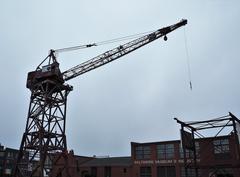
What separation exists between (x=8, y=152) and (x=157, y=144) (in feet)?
178

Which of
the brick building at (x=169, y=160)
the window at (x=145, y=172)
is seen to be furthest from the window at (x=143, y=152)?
the window at (x=145, y=172)

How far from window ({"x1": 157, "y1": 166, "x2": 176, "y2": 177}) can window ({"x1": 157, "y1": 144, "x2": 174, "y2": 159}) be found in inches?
58.9

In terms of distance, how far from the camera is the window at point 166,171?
4018 centimetres

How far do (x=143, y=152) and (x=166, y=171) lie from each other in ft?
15.0

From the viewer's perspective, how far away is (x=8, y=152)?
81750 mm

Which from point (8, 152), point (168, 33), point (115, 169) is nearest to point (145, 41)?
point (168, 33)

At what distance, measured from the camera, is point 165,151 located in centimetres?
4166

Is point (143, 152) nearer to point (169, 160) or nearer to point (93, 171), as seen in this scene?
point (169, 160)

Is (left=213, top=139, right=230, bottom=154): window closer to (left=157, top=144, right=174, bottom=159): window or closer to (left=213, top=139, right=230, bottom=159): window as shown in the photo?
(left=213, top=139, right=230, bottom=159): window

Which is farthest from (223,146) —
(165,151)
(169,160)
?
(165,151)

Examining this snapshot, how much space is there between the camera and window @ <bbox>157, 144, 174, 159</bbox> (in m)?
41.2

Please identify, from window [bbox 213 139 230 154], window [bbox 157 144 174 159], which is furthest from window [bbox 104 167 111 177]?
window [bbox 213 139 230 154]

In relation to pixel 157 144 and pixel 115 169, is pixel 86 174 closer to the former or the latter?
pixel 115 169

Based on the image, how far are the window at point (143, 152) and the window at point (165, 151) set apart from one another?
1.61 meters
